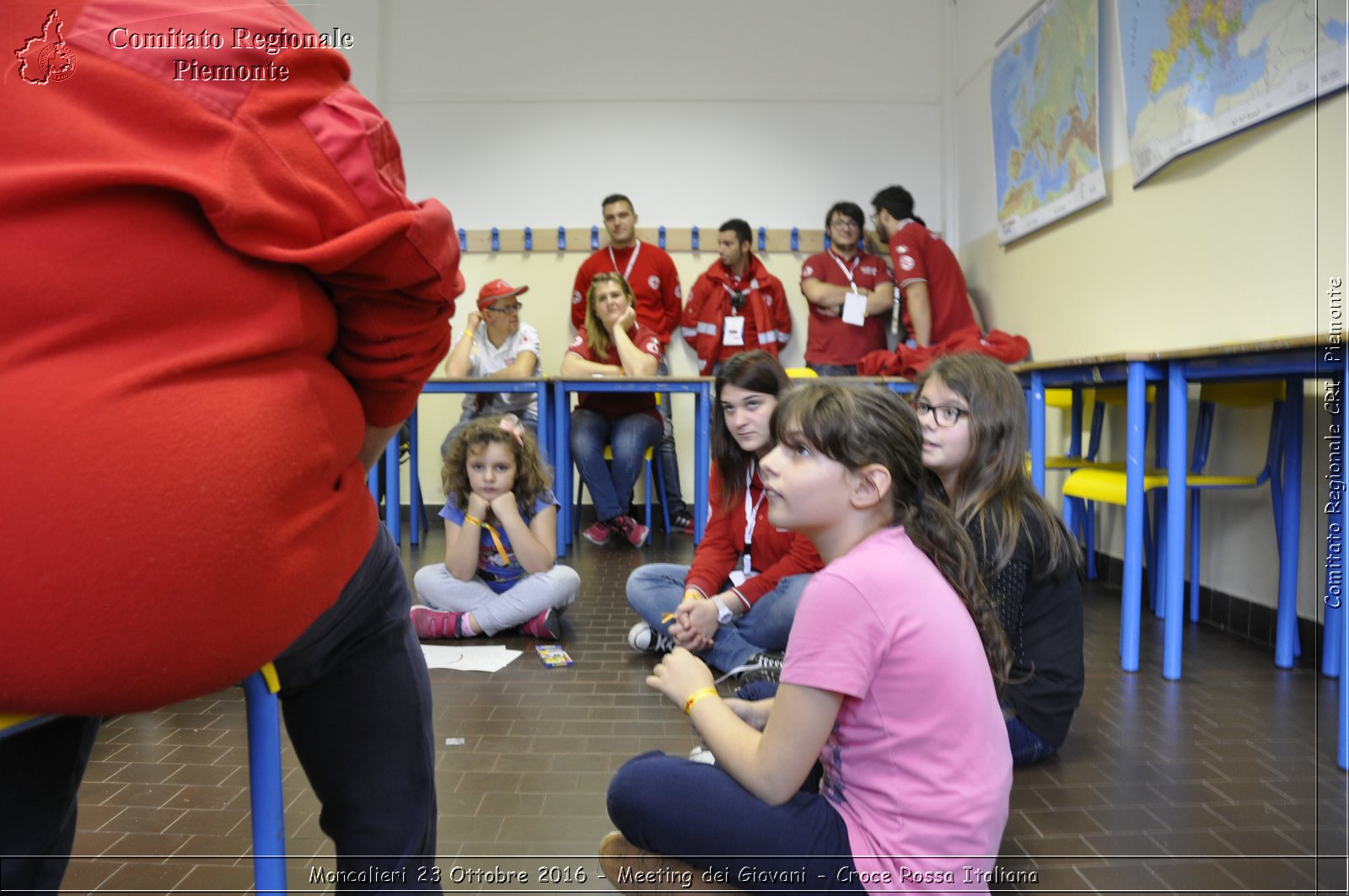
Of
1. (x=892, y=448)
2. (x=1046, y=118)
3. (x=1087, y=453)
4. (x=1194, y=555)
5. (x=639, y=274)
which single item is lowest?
(x=1194, y=555)

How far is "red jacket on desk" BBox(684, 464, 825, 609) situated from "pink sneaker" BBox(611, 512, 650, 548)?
2.20 m

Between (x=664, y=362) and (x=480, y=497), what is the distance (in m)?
2.92

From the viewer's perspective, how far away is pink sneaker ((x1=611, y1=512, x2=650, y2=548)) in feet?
15.8

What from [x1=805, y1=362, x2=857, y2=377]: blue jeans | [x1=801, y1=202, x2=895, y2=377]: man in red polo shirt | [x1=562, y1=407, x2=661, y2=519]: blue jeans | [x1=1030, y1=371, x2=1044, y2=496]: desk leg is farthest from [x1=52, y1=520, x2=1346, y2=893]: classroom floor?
[x1=801, y1=202, x2=895, y2=377]: man in red polo shirt

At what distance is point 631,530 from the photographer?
4879mm

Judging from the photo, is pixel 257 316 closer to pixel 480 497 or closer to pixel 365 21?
pixel 480 497

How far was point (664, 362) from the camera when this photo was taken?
224 inches

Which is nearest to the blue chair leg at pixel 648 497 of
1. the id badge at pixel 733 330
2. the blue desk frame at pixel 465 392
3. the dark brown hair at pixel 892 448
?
the blue desk frame at pixel 465 392

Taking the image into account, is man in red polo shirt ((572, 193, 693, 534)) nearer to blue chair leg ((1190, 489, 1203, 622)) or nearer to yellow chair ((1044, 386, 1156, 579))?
yellow chair ((1044, 386, 1156, 579))

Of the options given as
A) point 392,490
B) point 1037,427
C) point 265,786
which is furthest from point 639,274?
point 265,786

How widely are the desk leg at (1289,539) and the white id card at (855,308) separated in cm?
301

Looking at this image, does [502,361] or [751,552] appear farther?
[502,361]

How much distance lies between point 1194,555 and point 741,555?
68.8 inches

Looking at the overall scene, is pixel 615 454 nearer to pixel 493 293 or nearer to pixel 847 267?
pixel 493 293
